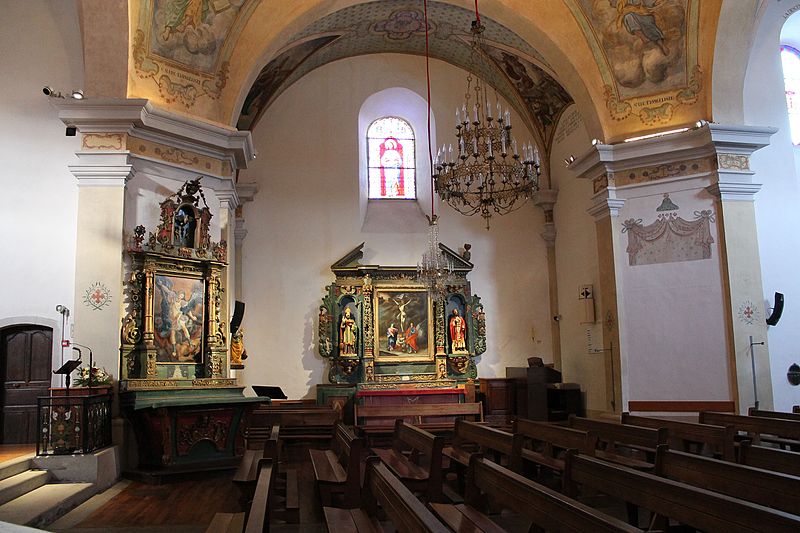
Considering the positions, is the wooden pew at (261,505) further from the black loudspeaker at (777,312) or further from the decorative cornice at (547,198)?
the decorative cornice at (547,198)

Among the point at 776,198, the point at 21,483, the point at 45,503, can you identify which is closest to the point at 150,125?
the point at 21,483

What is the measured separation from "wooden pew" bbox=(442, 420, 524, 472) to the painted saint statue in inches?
260

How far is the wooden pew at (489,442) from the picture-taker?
5.63 m

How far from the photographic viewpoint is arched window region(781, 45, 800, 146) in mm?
13812

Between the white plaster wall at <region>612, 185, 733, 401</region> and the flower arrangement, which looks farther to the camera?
the white plaster wall at <region>612, 185, 733, 401</region>

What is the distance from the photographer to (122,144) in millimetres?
9875

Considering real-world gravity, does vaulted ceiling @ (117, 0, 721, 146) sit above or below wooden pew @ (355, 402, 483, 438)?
above

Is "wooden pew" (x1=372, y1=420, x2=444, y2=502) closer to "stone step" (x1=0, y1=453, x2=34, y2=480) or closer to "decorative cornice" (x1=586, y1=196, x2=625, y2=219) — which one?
"stone step" (x1=0, y1=453, x2=34, y2=480)

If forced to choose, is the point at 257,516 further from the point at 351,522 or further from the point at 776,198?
the point at 776,198

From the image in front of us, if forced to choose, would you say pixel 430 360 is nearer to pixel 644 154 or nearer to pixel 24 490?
pixel 644 154

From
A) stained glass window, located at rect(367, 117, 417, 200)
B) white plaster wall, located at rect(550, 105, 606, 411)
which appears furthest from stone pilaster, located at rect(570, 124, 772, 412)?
stained glass window, located at rect(367, 117, 417, 200)

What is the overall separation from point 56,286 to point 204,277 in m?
2.25

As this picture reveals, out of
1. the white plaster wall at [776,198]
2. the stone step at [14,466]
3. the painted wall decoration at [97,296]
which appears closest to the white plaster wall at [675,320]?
the white plaster wall at [776,198]

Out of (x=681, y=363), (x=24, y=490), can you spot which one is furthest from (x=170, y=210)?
(x=681, y=363)
